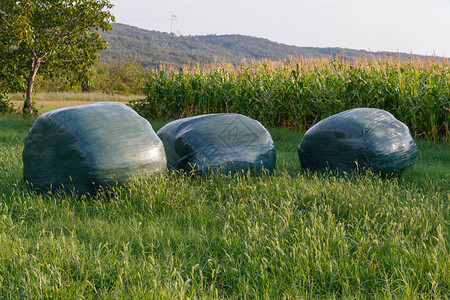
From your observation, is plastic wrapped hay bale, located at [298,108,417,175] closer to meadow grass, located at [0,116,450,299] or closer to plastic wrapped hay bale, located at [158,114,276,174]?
plastic wrapped hay bale, located at [158,114,276,174]

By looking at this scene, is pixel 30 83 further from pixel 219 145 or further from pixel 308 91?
pixel 219 145

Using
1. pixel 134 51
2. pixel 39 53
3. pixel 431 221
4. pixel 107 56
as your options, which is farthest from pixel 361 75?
pixel 134 51

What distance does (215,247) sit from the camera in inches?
124

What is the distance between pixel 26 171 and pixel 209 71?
34.3ft

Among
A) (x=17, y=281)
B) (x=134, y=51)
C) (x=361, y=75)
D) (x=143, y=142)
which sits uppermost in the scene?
→ (x=134, y=51)

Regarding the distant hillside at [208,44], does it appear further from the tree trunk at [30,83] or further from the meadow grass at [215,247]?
the meadow grass at [215,247]

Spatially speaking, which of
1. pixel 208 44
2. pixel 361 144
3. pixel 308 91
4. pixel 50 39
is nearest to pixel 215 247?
pixel 361 144

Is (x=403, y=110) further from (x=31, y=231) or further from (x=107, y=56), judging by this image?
(x=107, y=56)

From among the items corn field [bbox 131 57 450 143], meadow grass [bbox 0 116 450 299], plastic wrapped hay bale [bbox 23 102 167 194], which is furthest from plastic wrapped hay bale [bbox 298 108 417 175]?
corn field [bbox 131 57 450 143]

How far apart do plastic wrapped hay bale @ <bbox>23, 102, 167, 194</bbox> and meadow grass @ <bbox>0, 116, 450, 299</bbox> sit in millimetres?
187

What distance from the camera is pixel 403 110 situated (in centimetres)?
902

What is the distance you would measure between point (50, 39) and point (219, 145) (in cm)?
1291

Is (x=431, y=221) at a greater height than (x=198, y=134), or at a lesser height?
lesser

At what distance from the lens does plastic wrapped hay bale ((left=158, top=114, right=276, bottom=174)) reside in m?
5.26
